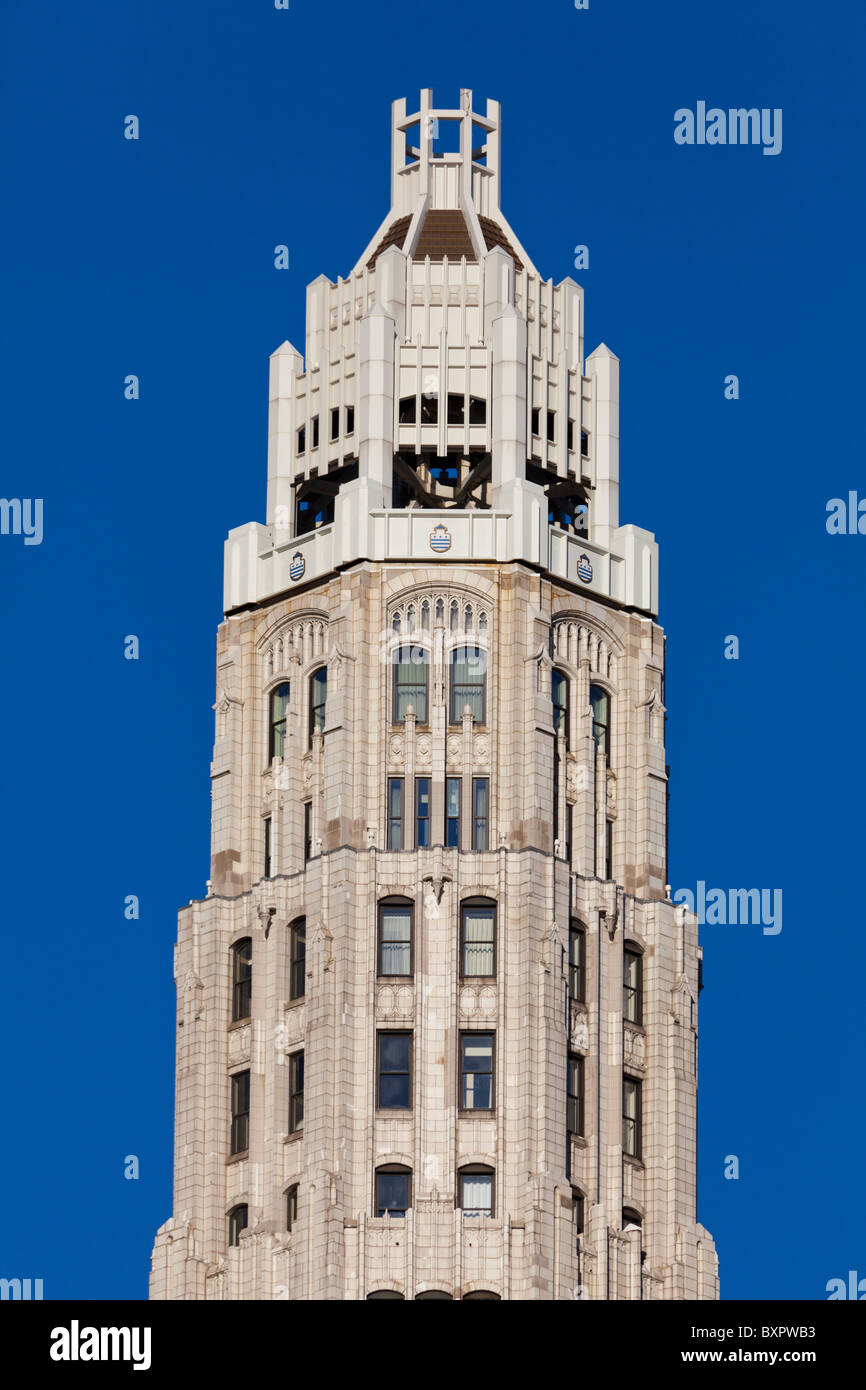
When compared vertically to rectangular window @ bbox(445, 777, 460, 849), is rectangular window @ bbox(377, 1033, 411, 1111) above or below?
below

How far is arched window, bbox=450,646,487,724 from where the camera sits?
5113 inches

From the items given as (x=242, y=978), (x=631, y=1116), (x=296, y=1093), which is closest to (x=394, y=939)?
(x=296, y=1093)

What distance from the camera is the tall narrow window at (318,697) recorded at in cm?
13138

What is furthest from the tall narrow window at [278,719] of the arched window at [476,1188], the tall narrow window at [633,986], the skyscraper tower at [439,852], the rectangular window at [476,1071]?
the arched window at [476,1188]

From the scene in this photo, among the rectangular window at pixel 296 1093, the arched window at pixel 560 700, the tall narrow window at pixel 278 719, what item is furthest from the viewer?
the tall narrow window at pixel 278 719

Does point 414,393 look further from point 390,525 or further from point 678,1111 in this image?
point 678,1111

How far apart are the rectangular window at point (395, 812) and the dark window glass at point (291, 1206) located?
1065 centimetres

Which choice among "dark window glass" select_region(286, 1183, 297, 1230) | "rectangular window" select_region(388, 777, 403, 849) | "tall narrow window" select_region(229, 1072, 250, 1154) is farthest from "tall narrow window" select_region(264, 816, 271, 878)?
"dark window glass" select_region(286, 1183, 297, 1230)

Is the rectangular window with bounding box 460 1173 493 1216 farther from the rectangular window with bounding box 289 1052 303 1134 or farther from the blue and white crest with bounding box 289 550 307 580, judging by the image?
the blue and white crest with bounding box 289 550 307 580

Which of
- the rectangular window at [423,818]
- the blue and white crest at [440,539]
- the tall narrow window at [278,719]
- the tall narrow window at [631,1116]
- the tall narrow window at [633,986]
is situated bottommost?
the tall narrow window at [631,1116]

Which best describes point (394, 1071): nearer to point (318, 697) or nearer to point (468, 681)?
point (468, 681)

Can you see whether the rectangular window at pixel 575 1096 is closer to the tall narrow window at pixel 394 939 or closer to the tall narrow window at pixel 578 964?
the tall narrow window at pixel 578 964

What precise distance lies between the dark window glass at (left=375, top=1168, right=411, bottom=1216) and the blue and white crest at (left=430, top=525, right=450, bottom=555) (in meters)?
19.6

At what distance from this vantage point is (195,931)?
130875mm
